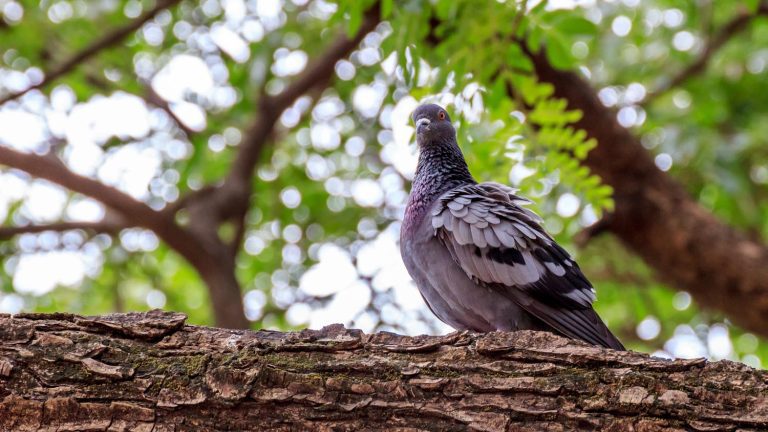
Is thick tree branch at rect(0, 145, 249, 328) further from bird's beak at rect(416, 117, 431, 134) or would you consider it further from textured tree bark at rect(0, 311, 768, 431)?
textured tree bark at rect(0, 311, 768, 431)

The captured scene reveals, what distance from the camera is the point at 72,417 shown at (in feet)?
10.4

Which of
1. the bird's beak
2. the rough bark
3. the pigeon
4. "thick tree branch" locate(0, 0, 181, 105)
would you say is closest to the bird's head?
the bird's beak

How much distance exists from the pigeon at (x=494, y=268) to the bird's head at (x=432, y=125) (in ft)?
2.35

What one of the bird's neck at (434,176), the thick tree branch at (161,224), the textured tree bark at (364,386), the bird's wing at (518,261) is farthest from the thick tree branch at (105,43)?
the textured tree bark at (364,386)

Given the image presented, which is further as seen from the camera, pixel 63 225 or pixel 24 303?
pixel 24 303

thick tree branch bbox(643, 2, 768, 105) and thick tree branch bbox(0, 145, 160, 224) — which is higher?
thick tree branch bbox(643, 2, 768, 105)

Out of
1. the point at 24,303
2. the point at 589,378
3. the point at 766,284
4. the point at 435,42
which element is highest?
the point at 435,42

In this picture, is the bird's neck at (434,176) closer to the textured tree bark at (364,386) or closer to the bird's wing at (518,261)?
the bird's wing at (518,261)

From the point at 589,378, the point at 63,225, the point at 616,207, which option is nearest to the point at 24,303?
the point at 63,225

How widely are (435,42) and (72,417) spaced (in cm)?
457

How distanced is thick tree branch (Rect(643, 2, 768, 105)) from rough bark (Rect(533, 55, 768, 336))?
208cm

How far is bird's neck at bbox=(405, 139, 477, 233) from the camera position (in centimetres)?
514

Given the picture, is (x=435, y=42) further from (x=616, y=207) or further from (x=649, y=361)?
(x=649, y=361)

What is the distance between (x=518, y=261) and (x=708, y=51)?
637cm
